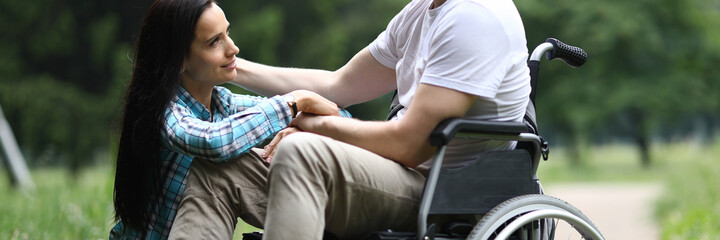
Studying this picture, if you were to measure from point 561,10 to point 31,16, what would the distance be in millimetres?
13235

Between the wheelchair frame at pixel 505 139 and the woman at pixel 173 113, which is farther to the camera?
the woman at pixel 173 113

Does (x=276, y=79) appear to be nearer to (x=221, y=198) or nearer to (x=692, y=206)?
(x=221, y=198)

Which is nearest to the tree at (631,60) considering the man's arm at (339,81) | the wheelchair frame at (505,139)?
the man's arm at (339,81)

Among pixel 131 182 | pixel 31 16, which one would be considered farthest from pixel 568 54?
pixel 31 16

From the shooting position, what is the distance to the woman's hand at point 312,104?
2467 millimetres

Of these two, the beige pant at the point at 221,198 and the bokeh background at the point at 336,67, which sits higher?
the bokeh background at the point at 336,67

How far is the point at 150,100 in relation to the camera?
2.41 m

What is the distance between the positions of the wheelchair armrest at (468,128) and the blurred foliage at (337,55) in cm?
535

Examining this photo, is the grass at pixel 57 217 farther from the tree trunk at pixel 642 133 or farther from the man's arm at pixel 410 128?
the tree trunk at pixel 642 133

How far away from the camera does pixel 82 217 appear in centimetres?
515

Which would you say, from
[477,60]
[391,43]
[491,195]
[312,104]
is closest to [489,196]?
[491,195]

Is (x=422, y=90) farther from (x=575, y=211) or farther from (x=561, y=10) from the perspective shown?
(x=561, y=10)

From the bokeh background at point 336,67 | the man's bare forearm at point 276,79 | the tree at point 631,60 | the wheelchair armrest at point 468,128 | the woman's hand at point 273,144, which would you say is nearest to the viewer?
the wheelchair armrest at point 468,128

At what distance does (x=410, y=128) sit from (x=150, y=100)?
0.71 meters
